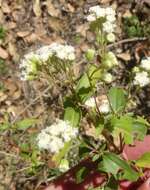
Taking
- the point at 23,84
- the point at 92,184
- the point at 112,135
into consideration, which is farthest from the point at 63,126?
the point at 23,84

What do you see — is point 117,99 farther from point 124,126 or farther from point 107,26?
point 107,26

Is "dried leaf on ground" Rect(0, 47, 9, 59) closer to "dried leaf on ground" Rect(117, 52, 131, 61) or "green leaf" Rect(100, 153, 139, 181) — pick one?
"dried leaf on ground" Rect(117, 52, 131, 61)

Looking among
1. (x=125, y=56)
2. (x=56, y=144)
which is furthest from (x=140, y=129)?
(x=125, y=56)

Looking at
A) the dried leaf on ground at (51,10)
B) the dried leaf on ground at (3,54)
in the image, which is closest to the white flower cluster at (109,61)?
the dried leaf on ground at (3,54)

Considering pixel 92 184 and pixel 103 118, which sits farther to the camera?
pixel 92 184

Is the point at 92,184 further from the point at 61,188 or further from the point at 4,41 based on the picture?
the point at 4,41

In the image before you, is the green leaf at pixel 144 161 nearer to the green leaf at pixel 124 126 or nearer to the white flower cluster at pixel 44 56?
the green leaf at pixel 124 126
